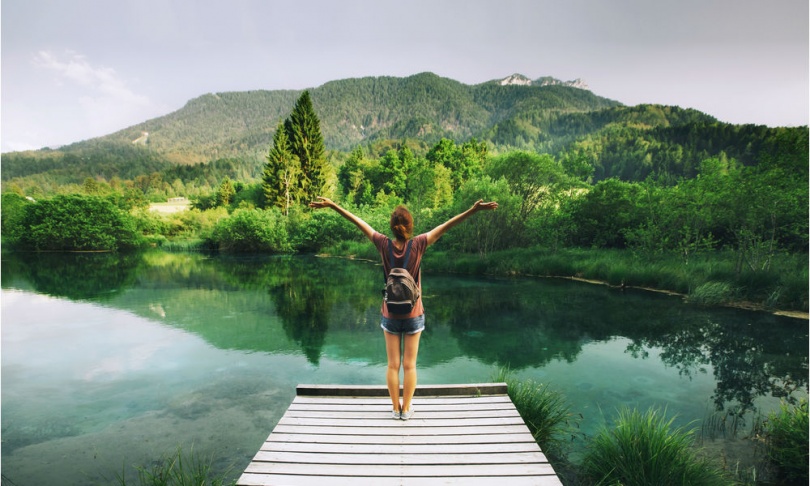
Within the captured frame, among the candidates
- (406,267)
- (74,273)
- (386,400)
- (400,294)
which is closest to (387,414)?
(386,400)

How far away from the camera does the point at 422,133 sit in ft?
462

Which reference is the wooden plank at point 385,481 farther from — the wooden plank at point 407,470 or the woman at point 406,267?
the woman at point 406,267

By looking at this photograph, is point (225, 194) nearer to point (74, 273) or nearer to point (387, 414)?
point (74, 273)

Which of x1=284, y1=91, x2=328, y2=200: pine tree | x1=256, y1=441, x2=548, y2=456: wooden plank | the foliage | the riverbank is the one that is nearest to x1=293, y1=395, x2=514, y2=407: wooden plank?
x1=256, y1=441, x2=548, y2=456: wooden plank

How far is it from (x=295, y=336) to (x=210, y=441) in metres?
5.31

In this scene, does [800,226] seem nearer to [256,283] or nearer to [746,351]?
[746,351]

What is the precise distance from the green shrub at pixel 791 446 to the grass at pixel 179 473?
216 inches

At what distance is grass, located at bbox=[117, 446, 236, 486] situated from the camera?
12.8 ft

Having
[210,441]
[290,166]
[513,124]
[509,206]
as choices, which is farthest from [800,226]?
[513,124]

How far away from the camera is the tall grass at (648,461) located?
371cm

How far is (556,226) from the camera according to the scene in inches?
849

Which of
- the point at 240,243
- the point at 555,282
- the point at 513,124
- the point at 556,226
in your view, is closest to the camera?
the point at 555,282

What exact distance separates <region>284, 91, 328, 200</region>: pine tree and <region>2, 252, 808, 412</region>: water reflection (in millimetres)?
27009

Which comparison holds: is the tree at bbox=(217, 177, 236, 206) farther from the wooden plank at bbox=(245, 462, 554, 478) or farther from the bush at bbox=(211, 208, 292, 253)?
the wooden plank at bbox=(245, 462, 554, 478)
